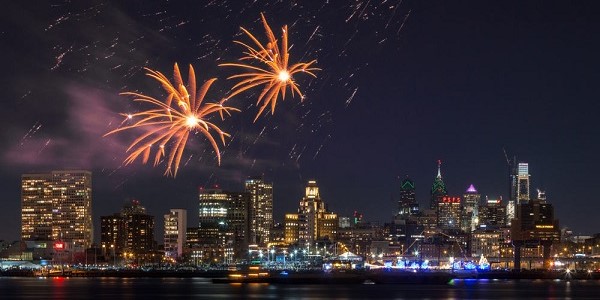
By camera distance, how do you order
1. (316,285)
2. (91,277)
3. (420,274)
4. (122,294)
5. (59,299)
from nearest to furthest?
(59,299) < (122,294) < (316,285) < (420,274) < (91,277)

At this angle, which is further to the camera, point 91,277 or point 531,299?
point 91,277

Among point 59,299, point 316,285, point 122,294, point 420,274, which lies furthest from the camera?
point 420,274

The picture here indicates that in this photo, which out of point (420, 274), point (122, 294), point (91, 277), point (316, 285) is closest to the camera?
point (122, 294)

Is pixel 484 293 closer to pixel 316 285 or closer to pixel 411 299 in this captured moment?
pixel 411 299

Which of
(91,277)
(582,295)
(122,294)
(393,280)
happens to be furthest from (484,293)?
(91,277)

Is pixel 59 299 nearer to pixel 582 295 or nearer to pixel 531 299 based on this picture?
pixel 531 299

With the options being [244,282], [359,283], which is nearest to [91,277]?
[244,282]

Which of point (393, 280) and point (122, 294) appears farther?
point (393, 280)
